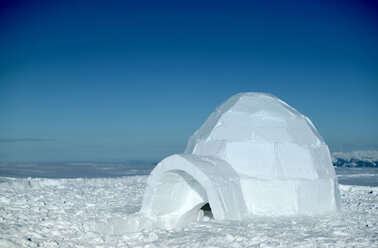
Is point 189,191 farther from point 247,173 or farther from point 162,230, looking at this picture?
point 162,230

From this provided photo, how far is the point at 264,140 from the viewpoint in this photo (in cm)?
847

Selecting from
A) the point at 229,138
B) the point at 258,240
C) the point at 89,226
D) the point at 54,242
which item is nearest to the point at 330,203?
the point at 229,138

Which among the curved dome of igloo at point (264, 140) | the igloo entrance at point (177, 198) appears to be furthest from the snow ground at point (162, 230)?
the curved dome of igloo at point (264, 140)

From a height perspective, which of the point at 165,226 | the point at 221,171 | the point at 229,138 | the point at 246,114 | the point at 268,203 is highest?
the point at 246,114

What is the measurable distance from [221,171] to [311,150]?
245 cm

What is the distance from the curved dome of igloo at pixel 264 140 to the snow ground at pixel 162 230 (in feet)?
3.69

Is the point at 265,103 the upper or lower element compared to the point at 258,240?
upper

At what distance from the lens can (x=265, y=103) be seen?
31.3ft

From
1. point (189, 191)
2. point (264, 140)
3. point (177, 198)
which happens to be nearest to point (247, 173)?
point (264, 140)

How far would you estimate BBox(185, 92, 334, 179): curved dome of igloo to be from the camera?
8234 mm

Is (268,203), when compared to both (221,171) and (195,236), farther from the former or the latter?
(195,236)

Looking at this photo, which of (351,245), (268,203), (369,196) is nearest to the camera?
(351,245)

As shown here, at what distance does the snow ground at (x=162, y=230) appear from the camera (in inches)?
231

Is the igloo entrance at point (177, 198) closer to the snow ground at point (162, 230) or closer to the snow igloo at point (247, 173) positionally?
the snow igloo at point (247, 173)
